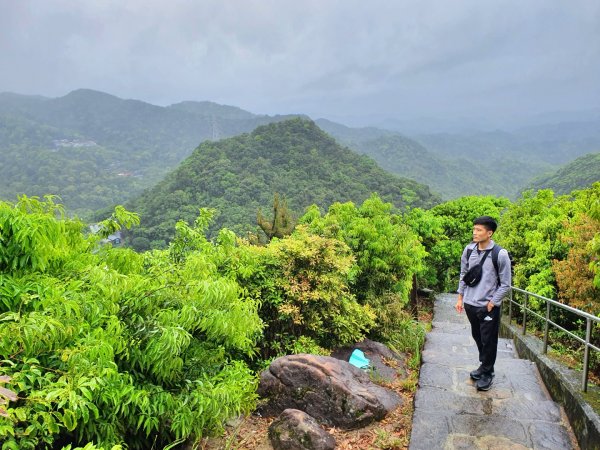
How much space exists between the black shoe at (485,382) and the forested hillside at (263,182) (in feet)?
118

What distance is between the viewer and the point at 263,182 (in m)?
60.5

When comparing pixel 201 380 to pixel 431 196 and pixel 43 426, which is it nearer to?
pixel 43 426

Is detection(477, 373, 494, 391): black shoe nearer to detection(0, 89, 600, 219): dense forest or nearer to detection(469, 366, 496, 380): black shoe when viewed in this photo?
detection(469, 366, 496, 380): black shoe

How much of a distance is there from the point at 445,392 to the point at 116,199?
10292 cm

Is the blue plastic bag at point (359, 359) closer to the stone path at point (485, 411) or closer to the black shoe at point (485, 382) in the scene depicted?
the stone path at point (485, 411)

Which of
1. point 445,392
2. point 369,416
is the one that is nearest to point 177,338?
point 369,416

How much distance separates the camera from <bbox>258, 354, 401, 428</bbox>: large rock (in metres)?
4.72

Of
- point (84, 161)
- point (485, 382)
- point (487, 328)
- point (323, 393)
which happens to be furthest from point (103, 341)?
point (84, 161)

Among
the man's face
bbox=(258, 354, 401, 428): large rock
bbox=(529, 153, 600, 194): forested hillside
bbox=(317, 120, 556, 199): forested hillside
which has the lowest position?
bbox=(258, 354, 401, 428): large rock

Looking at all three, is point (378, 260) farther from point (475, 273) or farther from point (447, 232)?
point (447, 232)

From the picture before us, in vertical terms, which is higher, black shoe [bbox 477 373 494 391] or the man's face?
the man's face

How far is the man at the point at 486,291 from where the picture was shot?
460cm

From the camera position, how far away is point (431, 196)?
49250mm

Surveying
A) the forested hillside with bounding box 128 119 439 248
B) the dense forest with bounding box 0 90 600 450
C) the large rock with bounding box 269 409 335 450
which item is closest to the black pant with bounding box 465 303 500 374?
the dense forest with bounding box 0 90 600 450
